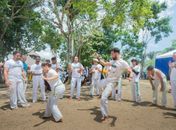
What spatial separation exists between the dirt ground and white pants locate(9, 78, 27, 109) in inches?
12.4

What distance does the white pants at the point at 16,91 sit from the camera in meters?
12.6

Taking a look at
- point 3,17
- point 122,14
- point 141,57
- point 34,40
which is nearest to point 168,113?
point 122,14

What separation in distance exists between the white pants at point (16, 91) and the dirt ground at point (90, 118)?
12.4 inches

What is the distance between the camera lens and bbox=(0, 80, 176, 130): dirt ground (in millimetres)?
10680

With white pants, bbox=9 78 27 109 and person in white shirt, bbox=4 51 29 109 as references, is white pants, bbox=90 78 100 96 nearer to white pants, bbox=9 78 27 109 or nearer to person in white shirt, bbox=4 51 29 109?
white pants, bbox=9 78 27 109

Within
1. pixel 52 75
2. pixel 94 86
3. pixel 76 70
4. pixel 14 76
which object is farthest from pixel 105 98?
pixel 94 86

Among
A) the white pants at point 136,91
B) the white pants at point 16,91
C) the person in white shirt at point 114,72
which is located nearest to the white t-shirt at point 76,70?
the white pants at point 136,91

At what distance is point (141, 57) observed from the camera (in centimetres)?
5878

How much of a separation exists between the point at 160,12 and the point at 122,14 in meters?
31.1

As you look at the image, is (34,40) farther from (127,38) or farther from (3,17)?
(127,38)

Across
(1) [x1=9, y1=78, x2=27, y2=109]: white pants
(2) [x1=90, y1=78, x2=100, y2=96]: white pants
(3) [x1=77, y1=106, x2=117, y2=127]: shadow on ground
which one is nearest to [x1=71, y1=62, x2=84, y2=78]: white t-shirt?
(2) [x1=90, y1=78, x2=100, y2=96]: white pants

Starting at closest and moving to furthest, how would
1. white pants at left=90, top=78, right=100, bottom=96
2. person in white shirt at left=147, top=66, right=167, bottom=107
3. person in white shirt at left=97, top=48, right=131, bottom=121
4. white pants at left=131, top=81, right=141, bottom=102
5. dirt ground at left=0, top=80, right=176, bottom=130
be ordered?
1. dirt ground at left=0, top=80, right=176, bottom=130
2. person in white shirt at left=97, top=48, right=131, bottom=121
3. person in white shirt at left=147, top=66, right=167, bottom=107
4. white pants at left=131, top=81, right=141, bottom=102
5. white pants at left=90, top=78, right=100, bottom=96

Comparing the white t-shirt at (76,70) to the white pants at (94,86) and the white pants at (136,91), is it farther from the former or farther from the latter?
the white pants at (136,91)

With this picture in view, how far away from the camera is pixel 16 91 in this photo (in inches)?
507
